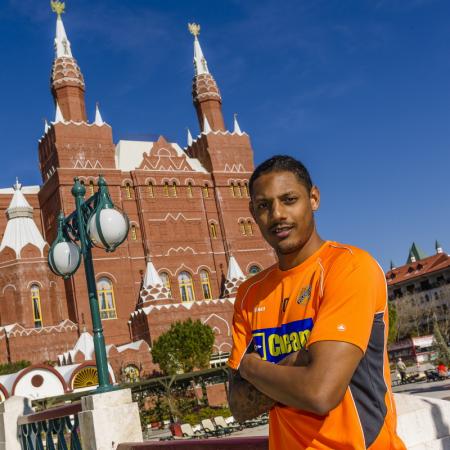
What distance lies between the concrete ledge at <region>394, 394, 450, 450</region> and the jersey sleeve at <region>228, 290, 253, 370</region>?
80cm

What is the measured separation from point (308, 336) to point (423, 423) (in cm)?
98

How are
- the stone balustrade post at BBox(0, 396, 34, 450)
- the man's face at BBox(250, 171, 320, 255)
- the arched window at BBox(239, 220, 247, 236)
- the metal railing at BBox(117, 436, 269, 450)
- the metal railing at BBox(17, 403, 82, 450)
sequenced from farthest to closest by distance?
1. the arched window at BBox(239, 220, 247, 236)
2. the stone balustrade post at BBox(0, 396, 34, 450)
3. the metal railing at BBox(17, 403, 82, 450)
4. the metal railing at BBox(117, 436, 269, 450)
5. the man's face at BBox(250, 171, 320, 255)

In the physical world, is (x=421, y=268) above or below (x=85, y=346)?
above

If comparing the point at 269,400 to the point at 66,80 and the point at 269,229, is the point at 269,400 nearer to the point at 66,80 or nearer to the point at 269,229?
the point at 269,229

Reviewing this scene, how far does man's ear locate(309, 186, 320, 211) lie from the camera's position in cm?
218

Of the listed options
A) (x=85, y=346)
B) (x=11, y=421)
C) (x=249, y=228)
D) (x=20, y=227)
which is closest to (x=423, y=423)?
Result: (x=11, y=421)

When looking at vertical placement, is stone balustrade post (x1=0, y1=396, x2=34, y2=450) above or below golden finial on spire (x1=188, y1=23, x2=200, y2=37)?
below

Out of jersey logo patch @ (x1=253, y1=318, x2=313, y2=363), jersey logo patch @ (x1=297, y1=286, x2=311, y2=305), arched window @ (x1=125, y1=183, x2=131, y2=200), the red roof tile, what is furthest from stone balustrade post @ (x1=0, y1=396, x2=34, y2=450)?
the red roof tile

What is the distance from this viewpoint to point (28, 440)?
725 centimetres

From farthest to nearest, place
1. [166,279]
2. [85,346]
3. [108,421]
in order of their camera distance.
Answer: [166,279], [85,346], [108,421]

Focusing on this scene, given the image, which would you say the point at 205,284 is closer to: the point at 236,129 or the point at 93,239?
the point at 236,129

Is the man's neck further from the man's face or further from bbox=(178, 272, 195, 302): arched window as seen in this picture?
bbox=(178, 272, 195, 302): arched window

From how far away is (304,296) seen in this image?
1902 mm

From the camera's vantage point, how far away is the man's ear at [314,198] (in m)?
2.18
